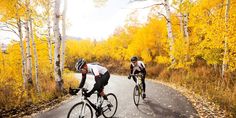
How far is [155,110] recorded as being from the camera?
1049 centimetres

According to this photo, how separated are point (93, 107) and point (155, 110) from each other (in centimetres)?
283

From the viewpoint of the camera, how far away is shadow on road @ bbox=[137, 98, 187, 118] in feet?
31.6

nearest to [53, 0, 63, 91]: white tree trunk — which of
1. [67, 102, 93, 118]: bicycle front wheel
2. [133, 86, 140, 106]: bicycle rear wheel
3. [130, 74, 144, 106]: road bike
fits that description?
[130, 74, 144, 106]: road bike

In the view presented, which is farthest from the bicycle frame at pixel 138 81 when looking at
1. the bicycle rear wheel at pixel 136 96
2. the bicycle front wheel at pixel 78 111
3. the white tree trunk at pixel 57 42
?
the white tree trunk at pixel 57 42

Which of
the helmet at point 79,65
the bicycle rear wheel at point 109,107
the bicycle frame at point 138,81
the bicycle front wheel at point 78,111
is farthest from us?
the bicycle frame at point 138,81

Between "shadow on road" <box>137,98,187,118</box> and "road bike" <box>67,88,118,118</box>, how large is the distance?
4.56 ft

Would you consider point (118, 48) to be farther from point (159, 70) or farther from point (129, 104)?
point (129, 104)

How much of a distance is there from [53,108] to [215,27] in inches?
346

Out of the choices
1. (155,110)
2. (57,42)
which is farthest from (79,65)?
(57,42)

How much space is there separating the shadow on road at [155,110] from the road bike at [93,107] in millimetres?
1391

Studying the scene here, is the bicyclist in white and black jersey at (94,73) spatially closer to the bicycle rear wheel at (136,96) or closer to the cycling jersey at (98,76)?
the cycling jersey at (98,76)

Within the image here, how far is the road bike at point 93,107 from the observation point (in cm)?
808

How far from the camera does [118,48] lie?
46281 millimetres

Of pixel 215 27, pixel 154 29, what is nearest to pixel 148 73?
pixel 154 29
